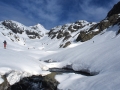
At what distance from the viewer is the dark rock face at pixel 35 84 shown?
15805 millimetres

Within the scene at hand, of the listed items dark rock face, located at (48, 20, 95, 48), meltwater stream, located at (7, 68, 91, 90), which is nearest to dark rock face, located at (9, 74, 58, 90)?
meltwater stream, located at (7, 68, 91, 90)

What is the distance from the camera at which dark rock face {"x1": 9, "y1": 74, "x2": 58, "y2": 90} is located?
15.8 metres

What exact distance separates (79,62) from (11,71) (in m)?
10.6

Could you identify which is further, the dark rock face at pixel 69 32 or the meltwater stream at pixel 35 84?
the dark rock face at pixel 69 32

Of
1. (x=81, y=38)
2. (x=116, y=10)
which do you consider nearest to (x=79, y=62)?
(x=81, y=38)

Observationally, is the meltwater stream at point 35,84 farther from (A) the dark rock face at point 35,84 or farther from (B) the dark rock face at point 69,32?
(B) the dark rock face at point 69,32

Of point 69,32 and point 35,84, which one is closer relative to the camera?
point 35,84

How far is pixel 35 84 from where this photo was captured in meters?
16.6

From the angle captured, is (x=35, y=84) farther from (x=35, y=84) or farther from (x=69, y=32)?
(x=69, y=32)

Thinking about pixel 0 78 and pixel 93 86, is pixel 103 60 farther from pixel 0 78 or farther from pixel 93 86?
pixel 0 78

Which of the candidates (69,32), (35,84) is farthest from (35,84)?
(69,32)

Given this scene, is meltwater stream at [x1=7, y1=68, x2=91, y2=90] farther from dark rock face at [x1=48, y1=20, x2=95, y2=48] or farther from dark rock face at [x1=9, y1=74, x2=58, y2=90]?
dark rock face at [x1=48, y1=20, x2=95, y2=48]

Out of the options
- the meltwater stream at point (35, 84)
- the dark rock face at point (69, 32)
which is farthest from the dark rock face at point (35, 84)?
the dark rock face at point (69, 32)

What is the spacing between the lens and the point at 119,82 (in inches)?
445
